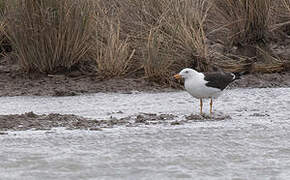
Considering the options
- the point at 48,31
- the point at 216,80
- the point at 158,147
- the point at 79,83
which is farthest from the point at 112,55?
the point at 158,147

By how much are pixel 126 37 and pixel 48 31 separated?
1.44 m

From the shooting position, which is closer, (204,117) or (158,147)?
(158,147)

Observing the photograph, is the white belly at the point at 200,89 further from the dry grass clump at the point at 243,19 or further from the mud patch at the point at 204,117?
the dry grass clump at the point at 243,19

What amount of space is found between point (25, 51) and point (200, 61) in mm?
2585

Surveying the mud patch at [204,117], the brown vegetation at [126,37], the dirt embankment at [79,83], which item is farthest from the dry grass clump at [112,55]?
the mud patch at [204,117]

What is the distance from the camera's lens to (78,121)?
836cm

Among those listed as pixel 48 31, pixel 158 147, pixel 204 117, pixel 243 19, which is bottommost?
pixel 158 147

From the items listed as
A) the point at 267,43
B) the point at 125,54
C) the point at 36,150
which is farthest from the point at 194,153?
the point at 267,43

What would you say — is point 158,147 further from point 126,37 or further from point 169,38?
point 126,37

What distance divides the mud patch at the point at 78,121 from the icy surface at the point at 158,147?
0.55ft

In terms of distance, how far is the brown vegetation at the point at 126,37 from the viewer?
35.2ft

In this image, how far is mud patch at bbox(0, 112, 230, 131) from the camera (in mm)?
8172

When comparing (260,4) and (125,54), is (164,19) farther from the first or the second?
(260,4)

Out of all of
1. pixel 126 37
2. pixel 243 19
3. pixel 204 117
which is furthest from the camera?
pixel 243 19
